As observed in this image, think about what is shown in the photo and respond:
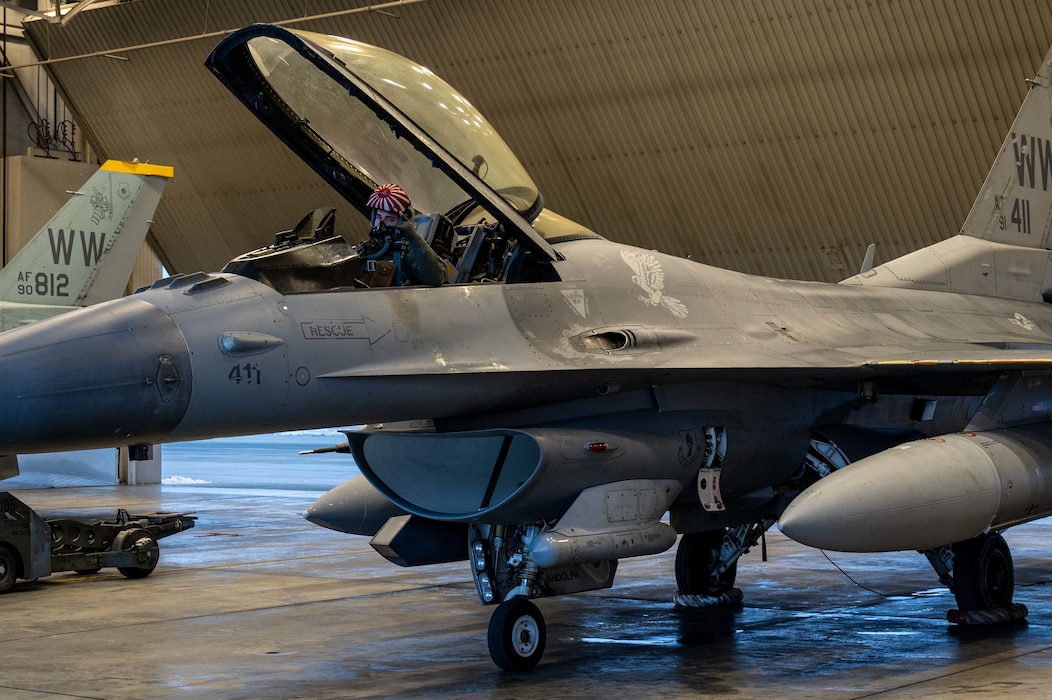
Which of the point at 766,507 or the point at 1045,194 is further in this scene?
the point at 1045,194

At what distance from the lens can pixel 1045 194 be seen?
36.9 ft

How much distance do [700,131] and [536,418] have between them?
11.7 metres

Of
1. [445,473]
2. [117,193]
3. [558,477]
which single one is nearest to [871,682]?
[558,477]

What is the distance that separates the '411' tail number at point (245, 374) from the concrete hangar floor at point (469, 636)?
1.70 m

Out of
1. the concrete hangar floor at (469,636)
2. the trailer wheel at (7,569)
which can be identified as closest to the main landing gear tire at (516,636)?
the concrete hangar floor at (469,636)

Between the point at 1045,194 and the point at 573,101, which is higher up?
the point at 573,101

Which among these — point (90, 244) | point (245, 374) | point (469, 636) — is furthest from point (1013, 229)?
point (90, 244)

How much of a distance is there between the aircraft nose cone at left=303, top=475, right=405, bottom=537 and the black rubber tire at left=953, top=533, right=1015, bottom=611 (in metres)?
3.84

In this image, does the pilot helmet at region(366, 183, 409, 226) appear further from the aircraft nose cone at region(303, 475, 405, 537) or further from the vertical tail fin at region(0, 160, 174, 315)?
the vertical tail fin at region(0, 160, 174, 315)

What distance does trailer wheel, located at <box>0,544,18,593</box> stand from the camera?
10.9 metres

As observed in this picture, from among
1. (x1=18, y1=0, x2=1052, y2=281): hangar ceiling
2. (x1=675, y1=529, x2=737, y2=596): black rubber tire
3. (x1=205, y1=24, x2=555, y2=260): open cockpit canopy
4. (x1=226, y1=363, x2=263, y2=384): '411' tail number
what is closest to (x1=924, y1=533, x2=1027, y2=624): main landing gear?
(x1=675, y1=529, x2=737, y2=596): black rubber tire

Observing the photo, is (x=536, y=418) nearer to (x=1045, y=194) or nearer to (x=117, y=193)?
(x=1045, y=194)

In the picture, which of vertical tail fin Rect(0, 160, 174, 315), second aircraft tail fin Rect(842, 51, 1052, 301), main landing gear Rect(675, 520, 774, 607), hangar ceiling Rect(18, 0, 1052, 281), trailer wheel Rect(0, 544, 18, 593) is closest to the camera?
main landing gear Rect(675, 520, 774, 607)

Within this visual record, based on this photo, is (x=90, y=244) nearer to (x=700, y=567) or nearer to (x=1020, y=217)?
(x=700, y=567)
